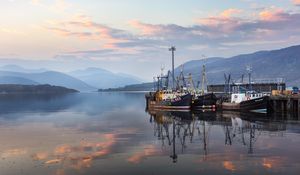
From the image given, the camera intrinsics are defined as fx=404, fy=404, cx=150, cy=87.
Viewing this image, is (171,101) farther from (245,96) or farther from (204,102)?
(245,96)

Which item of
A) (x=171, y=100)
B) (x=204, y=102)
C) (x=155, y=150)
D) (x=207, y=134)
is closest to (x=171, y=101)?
→ (x=171, y=100)

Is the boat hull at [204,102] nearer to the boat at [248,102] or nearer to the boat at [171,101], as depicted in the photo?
the boat at [171,101]

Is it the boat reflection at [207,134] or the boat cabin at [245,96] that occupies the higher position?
the boat cabin at [245,96]

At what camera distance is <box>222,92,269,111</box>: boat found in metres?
93.1

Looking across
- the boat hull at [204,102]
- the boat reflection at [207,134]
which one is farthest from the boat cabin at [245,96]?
the boat reflection at [207,134]

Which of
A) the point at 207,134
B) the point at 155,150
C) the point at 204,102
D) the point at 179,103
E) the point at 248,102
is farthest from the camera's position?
the point at 204,102

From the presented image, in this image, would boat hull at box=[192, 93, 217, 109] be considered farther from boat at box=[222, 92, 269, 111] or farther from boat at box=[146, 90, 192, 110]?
boat at box=[222, 92, 269, 111]

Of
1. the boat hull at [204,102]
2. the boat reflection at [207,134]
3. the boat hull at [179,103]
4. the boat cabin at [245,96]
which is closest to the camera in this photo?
the boat reflection at [207,134]

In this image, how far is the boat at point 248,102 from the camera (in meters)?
93.1

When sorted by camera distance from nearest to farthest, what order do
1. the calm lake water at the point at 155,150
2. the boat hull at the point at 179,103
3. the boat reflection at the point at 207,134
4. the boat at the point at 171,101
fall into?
the calm lake water at the point at 155,150 → the boat reflection at the point at 207,134 → the boat hull at the point at 179,103 → the boat at the point at 171,101

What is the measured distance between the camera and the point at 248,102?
9488cm

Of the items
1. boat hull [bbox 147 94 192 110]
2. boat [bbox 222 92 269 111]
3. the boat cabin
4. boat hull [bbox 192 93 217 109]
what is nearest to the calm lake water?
boat [bbox 222 92 269 111]

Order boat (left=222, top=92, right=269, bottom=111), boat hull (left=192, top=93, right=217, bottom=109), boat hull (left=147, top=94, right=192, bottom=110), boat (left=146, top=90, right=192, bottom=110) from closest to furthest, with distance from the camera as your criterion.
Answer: boat (left=222, top=92, right=269, bottom=111), boat hull (left=147, top=94, right=192, bottom=110), boat (left=146, top=90, right=192, bottom=110), boat hull (left=192, top=93, right=217, bottom=109)

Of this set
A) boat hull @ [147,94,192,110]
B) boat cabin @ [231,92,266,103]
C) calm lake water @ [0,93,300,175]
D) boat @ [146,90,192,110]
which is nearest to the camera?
calm lake water @ [0,93,300,175]
